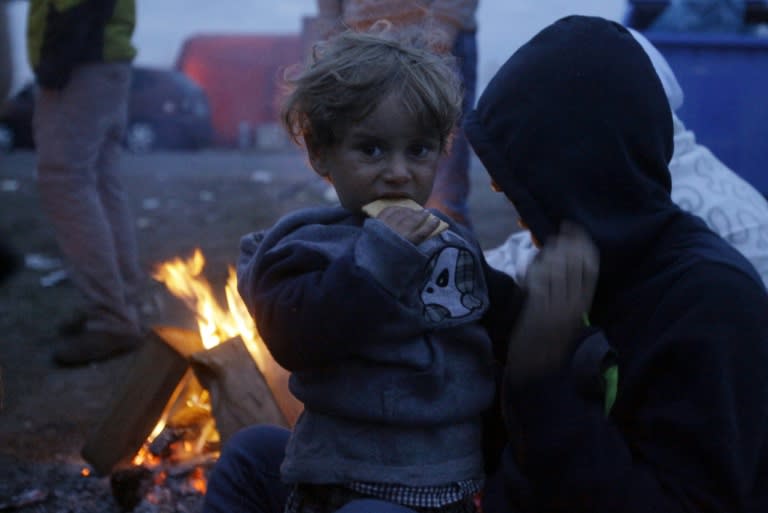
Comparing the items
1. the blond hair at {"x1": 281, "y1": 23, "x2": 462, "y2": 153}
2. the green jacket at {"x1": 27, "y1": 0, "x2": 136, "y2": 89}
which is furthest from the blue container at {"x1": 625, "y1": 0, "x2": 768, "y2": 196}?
the blond hair at {"x1": 281, "y1": 23, "x2": 462, "y2": 153}

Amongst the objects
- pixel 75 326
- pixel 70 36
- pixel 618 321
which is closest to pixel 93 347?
pixel 75 326

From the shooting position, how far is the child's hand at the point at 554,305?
1543mm

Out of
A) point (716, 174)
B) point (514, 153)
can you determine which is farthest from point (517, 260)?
point (514, 153)

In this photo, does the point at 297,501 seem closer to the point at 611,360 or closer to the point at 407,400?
the point at 407,400

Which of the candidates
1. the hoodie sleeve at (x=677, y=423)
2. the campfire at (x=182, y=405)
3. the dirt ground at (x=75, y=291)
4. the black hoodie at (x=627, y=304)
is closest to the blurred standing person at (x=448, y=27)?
the campfire at (x=182, y=405)

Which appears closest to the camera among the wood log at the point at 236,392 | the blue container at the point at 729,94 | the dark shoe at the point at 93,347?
the wood log at the point at 236,392

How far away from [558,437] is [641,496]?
20 centimetres

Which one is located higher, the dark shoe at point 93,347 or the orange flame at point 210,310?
the orange flame at point 210,310

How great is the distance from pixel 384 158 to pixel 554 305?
1.83ft

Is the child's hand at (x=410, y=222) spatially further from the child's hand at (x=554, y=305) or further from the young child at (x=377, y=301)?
the child's hand at (x=554, y=305)

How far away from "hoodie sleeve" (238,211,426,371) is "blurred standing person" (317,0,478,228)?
6.68 feet

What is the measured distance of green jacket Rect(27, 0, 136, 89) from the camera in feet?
13.6

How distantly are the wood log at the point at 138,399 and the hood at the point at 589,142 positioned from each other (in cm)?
144

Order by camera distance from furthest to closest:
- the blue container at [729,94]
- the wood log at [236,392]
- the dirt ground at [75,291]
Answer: the blue container at [729,94], the dirt ground at [75,291], the wood log at [236,392]
